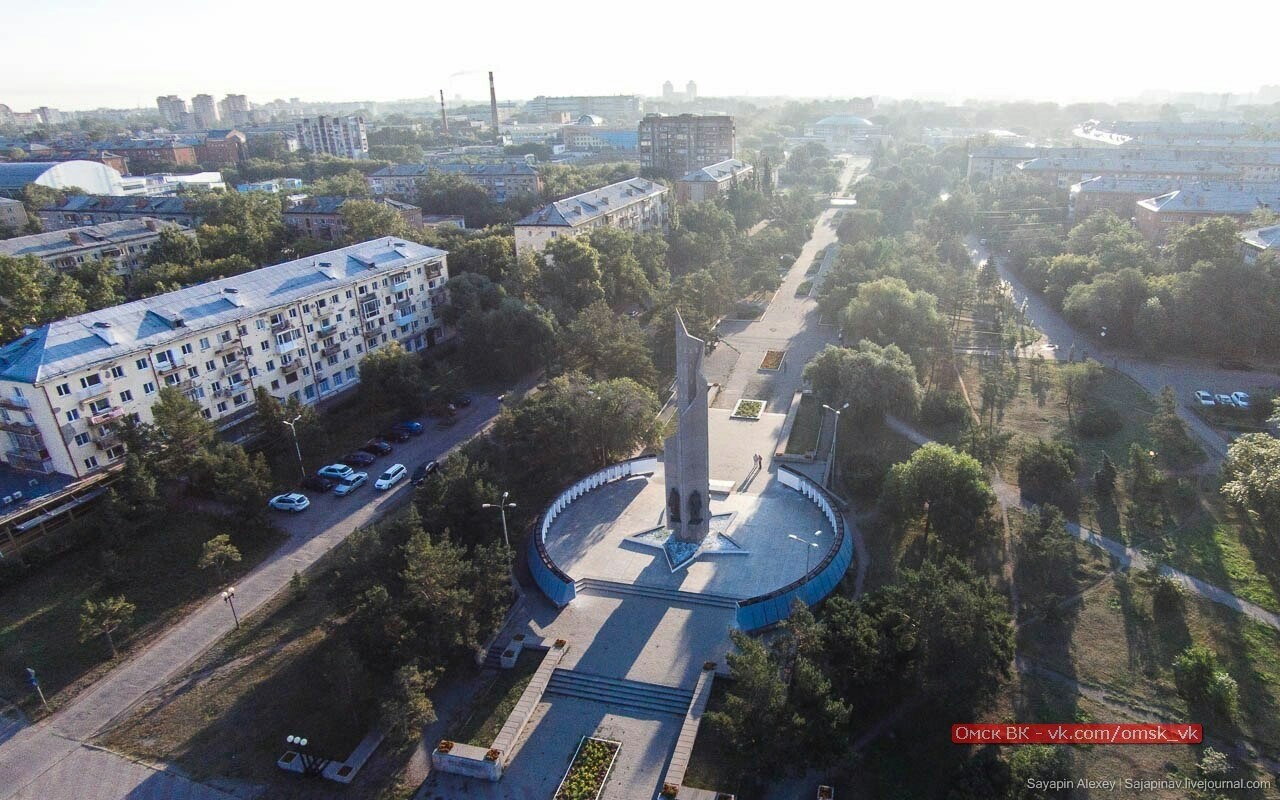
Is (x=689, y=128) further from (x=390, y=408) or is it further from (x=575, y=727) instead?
(x=575, y=727)

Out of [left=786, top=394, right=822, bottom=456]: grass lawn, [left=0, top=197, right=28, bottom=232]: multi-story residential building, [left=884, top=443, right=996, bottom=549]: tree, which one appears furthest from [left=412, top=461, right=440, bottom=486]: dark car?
[left=0, top=197, right=28, bottom=232]: multi-story residential building

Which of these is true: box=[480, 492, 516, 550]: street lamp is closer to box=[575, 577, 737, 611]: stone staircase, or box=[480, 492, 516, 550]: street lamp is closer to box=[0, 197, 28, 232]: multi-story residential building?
box=[575, 577, 737, 611]: stone staircase

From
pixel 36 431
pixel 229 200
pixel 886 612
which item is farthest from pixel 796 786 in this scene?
pixel 229 200

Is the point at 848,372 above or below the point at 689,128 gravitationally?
below

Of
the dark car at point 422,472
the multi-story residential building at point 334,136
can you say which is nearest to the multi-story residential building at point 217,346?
the dark car at point 422,472

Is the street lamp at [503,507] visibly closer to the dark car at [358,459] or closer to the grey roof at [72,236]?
the dark car at [358,459]
